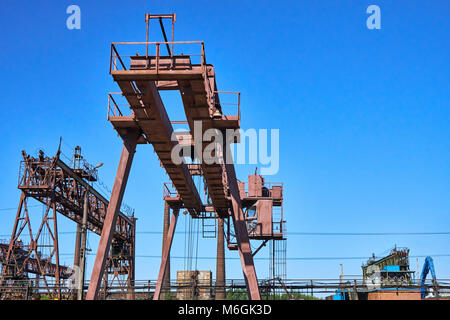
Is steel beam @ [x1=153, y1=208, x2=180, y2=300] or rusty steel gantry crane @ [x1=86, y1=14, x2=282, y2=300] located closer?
rusty steel gantry crane @ [x1=86, y1=14, x2=282, y2=300]

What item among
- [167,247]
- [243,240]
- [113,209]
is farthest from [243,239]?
[167,247]

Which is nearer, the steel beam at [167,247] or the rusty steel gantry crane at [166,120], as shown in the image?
the rusty steel gantry crane at [166,120]

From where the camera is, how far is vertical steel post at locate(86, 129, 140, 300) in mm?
16938

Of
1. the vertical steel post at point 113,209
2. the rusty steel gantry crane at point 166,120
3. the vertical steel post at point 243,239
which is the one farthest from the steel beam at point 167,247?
the vertical steel post at point 113,209

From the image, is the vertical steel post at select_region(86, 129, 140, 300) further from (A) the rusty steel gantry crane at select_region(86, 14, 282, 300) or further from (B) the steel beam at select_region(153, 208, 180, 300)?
(B) the steel beam at select_region(153, 208, 180, 300)

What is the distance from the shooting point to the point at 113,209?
17.6 m

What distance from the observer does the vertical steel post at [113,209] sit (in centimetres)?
1694

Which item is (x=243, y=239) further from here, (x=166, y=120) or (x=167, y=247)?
(x=167, y=247)

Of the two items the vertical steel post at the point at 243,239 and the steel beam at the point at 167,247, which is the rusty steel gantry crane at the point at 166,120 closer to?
the vertical steel post at the point at 243,239

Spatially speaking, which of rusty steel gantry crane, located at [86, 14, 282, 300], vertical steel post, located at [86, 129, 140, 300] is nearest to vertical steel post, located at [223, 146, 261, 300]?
rusty steel gantry crane, located at [86, 14, 282, 300]

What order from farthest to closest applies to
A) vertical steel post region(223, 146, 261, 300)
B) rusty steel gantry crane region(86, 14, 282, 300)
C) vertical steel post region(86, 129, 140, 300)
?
vertical steel post region(223, 146, 261, 300), vertical steel post region(86, 129, 140, 300), rusty steel gantry crane region(86, 14, 282, 300)

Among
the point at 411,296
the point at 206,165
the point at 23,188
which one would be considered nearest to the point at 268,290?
the point at 411,296

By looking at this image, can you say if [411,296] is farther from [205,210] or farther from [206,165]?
[206,165]

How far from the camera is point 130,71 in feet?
45.1
